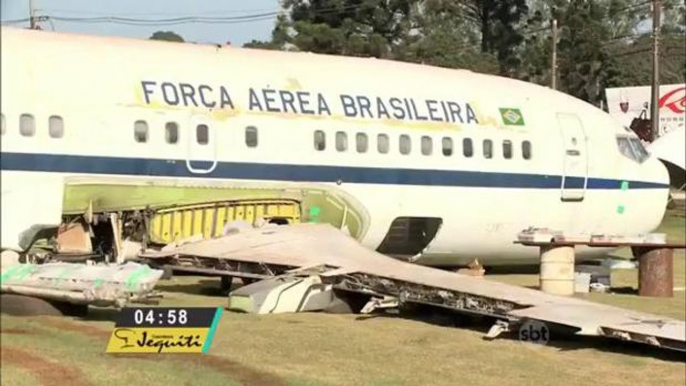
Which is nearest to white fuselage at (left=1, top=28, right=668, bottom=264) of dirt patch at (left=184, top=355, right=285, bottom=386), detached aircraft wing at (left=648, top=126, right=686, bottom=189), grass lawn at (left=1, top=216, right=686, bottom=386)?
grass lawn at (left=1, top=216, right=686, bottom=386)

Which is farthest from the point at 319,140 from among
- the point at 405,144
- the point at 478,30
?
the point at 478,30

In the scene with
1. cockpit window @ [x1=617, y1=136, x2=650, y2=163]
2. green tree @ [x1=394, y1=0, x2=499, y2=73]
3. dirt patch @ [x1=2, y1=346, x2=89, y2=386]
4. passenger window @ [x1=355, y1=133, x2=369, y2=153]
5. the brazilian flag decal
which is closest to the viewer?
dirt patch @ [x1=2, y1=346, x2=89, y2=386]

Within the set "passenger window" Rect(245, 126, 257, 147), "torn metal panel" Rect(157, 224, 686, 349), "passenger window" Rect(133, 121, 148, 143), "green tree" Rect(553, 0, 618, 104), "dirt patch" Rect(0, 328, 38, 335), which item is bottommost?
"torn metal panel" Rect(157, 224, 686, 349)

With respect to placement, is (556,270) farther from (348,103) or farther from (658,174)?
(658,174)

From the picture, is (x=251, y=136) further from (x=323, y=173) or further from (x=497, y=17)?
(x=497, y=17)

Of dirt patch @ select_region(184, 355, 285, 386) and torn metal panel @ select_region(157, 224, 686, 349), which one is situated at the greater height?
dirt patch @ select_region(184, 355, 285, 386)

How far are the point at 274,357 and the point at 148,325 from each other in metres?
5.58

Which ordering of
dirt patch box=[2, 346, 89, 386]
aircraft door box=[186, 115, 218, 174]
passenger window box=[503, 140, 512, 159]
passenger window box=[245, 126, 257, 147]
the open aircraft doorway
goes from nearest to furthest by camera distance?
1. dirt patch box=[2, 346, 89, 386]
2. aircraft door box=[186, 115, 218, 174]
3. passenger window box=[245, 126, 257, 147]
4. the open aircraft doorway
5. passenger window box=[503, 140, 512, 159]

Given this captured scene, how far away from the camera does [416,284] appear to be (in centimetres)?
1161

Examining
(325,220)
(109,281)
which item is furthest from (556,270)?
(109,281)

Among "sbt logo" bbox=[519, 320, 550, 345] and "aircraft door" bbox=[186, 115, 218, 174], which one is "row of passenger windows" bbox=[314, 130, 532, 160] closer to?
"aircraft door" bbox=[186, 115, 218, 174]

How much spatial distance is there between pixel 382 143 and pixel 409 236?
1871 mm
